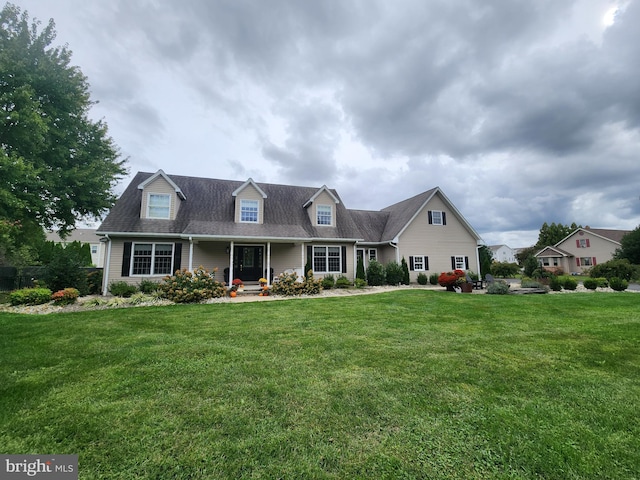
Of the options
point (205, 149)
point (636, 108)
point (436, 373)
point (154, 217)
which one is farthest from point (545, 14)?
point (154, 217)

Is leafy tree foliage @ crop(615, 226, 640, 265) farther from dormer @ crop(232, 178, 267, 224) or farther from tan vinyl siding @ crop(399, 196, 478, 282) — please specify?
dormer @ crop(232, 178, 267, 224)

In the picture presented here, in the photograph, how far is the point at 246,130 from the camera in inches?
654

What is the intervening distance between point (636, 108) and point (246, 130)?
64.5ft

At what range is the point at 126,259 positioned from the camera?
13828 mm

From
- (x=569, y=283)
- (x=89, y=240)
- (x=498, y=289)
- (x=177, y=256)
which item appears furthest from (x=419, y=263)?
(x=89, y=240)

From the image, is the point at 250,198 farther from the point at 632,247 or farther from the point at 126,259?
the point at 632,247

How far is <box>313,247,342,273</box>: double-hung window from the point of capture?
1745 cm

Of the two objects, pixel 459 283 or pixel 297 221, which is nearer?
pixel 459 283

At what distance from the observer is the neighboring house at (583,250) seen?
36250mm

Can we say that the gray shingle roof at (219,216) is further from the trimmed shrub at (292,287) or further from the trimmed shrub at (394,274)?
the trimmed shrub at (394,274)

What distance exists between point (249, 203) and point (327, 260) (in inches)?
241

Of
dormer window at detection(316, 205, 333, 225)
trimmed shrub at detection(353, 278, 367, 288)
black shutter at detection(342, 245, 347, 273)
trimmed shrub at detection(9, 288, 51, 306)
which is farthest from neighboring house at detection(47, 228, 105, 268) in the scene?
trimmed shrub at detection(353, 278, 367, 288)

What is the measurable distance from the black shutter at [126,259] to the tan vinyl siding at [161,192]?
1888mm

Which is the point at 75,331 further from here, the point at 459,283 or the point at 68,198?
the point at 68,198
